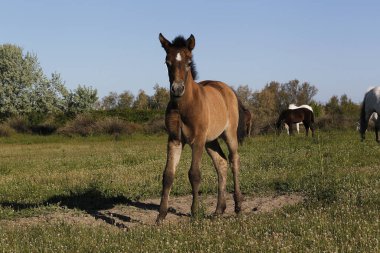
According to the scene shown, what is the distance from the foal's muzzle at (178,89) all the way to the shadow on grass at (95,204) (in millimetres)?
2535

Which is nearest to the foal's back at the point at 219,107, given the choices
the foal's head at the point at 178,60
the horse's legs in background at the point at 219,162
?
the horse's legs in background at the point at 219,162

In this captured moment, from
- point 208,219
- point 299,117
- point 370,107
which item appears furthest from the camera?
point 299,117

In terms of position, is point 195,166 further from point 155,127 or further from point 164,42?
point 155,127

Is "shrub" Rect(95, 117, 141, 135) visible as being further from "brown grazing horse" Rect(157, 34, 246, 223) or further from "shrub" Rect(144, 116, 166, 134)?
"brown grazing horse" Rect(157, 34, 246, 223)

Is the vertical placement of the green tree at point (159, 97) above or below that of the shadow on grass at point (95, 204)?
above

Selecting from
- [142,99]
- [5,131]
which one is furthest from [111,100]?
[5,131]

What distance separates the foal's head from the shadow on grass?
2623 mm

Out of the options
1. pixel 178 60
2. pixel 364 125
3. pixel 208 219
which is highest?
pixel 178 60

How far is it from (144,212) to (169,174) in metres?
1.58

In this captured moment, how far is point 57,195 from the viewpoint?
1047 centimetres

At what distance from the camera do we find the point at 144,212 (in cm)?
876

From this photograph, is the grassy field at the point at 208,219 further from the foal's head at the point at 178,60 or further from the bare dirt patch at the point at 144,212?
the foal's head at the point at 178,60

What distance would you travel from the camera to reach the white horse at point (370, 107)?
2127 centimetres

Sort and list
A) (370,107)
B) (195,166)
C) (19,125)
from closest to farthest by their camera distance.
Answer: (195,166) < (370,107) < (19,125)
